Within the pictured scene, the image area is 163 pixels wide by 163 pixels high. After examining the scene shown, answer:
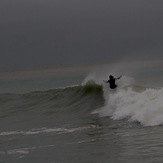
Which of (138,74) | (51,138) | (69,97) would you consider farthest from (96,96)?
(51,138)

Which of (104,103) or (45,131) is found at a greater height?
(104,103)

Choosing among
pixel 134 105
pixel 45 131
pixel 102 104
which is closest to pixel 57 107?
pixel 102 104

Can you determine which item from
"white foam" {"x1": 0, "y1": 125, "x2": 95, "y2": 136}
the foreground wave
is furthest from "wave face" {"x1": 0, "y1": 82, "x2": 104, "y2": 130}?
"white foam" {"x1": 0, "y1": 125, "x2": 95, "y2": 136}

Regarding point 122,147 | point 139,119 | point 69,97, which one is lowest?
point 122,147

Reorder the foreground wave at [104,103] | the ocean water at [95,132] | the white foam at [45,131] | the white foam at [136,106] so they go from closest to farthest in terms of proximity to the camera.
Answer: the ocean water at [95,132] → the white foam at [136,106] → the white foam at [45,131] → the foreground wave at [104,103]

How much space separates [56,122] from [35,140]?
5.14 meters

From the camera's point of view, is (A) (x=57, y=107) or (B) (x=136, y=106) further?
(A) (x=57, y=107)

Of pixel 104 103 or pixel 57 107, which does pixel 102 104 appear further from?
pixel 57 107

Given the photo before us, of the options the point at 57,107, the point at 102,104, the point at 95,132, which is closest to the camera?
the point at 95,132

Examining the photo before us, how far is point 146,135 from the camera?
13469 mm

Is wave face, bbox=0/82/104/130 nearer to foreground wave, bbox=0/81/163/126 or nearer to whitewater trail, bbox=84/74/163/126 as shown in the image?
foreground wave, bbox=0/81/163/126

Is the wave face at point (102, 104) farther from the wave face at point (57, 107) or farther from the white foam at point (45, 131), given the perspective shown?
the white foam at point (45, 131)

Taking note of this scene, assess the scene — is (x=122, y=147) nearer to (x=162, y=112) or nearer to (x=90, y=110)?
(x=162, y=112)

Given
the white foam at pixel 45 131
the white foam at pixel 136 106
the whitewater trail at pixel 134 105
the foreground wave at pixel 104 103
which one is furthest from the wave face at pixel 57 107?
the white foam at pixel 45 131
